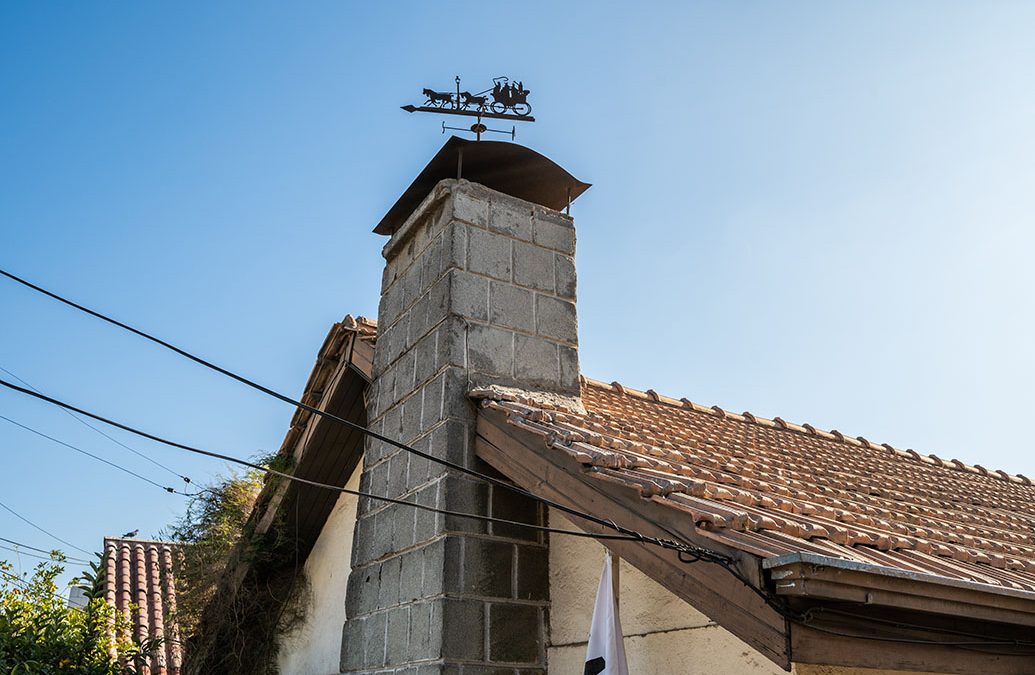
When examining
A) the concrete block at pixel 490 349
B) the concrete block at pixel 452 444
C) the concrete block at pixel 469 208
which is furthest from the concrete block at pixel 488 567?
the concrete block at pixel 469 208

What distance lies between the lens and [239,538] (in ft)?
20.2

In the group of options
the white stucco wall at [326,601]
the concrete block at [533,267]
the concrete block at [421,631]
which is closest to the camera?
the concrete block at [421,631]

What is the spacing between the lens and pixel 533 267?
491 cm

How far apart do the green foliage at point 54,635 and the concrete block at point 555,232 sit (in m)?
4.43

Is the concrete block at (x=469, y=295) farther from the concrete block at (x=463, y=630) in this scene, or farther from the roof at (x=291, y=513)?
the concrete block at (x=463, y=630)

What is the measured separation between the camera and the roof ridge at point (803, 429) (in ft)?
20.8

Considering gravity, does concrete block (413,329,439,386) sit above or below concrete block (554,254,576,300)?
below

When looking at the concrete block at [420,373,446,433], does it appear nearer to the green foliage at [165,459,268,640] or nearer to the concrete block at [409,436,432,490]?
the concrete block at [409,436,432,490]

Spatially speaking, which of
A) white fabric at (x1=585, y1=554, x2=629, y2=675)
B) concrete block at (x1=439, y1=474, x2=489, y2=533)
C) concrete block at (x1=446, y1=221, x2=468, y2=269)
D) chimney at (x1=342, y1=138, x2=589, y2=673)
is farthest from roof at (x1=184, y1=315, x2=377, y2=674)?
white fabric at (x1=585, y1=554, x2=629, y2=675)

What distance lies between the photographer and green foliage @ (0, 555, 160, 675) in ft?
20.4

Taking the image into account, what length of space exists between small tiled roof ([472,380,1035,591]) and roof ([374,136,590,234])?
135 cm

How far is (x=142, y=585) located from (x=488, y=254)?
8373 millimetres

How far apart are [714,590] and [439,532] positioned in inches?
70.1

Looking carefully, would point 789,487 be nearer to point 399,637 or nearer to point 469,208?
point 399,637
